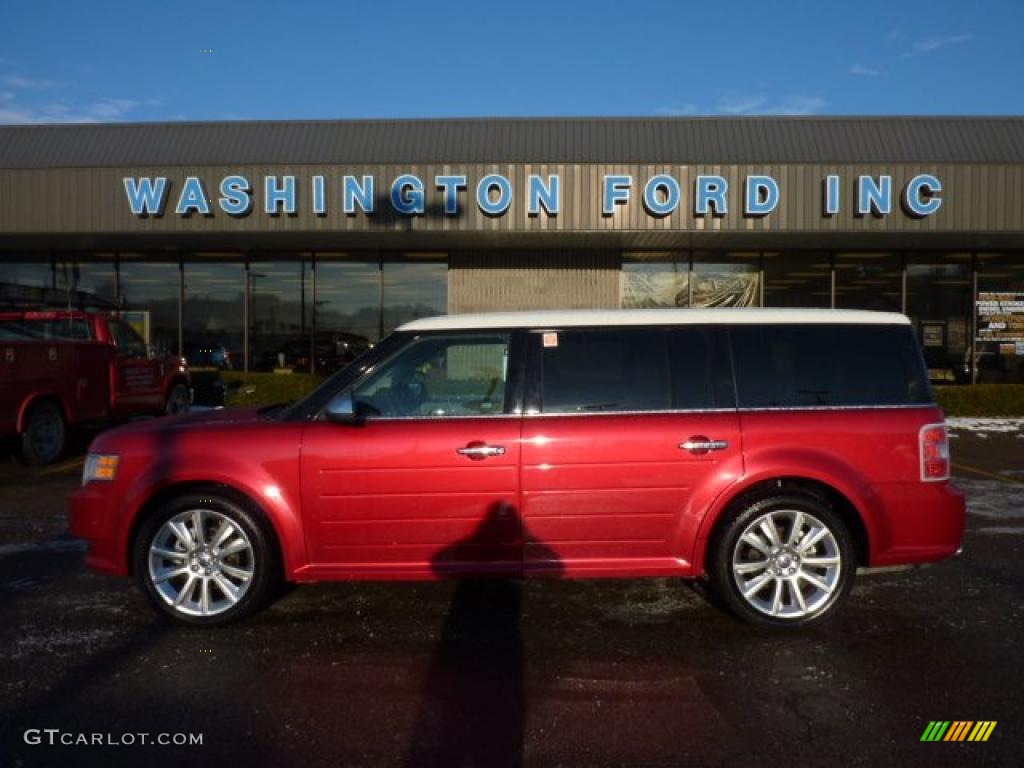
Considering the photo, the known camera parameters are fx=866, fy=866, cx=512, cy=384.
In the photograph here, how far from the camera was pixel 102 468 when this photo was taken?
4797mm

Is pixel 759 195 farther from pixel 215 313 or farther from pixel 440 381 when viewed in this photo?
pixel 215 313

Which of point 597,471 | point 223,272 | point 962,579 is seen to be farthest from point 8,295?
point 962,579

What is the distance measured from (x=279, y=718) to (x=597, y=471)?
77.4 inches

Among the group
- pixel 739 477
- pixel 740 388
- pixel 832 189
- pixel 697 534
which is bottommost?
pixel 697 534

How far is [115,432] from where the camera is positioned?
16.2ft

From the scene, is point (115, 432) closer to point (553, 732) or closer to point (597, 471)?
point (597, 471)

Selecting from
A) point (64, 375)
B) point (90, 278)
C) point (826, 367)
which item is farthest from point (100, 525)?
point (90, 278)

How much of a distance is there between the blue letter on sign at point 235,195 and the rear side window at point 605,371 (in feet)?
36.7

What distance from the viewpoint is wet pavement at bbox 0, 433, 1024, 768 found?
3373mm

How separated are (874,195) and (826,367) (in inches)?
414

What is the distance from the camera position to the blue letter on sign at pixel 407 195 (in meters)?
14.2

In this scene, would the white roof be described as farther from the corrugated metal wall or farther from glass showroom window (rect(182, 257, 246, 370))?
glass showroom window (rect(182, 257, 246, 370))

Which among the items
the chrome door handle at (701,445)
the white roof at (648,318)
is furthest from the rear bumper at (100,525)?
the chrome door handle at (701,445)

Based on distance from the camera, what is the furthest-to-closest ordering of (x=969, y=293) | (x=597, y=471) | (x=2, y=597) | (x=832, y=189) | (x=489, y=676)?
(x=969, y=293) → (x=832, y=189) → (x=2, y=597) → (x=597, y=471) → (x=489, y=676)
